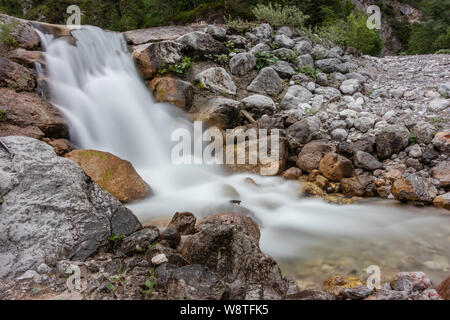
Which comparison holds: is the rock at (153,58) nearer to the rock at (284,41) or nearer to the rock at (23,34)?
the rock at (23,34)

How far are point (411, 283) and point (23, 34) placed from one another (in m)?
10.0

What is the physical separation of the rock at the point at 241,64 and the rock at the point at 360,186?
5.02 m

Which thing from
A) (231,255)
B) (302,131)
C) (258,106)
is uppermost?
(258,106)

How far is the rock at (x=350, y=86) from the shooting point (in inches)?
322

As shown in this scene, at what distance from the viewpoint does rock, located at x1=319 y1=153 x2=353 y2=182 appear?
582cm

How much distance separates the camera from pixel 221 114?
7387 mm

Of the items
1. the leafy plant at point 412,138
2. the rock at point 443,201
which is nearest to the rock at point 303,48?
the leafy plant at point 412,138

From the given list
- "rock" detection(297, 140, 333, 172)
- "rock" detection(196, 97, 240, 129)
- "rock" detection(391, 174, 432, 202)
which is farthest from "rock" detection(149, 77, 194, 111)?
"rock" detection(391, 174, 432, 202)

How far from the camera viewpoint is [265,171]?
640 centimetres

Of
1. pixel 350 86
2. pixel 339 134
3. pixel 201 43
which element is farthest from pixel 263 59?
pixel 339 134

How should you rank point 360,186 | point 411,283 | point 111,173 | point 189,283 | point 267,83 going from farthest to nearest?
point 267,83 < point 360,186 < point 111,173 < point 411,283 < point 189,283

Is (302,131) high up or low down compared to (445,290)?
up

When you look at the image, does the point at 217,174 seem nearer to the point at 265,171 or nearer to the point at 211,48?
the point at 265,171

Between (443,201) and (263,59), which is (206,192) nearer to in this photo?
(443,201)
